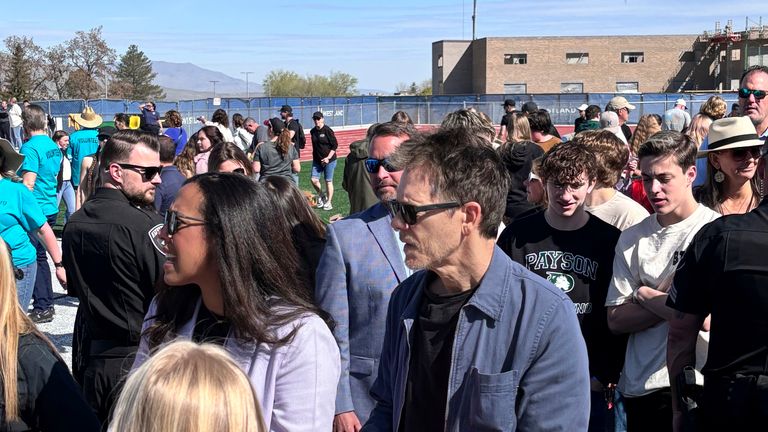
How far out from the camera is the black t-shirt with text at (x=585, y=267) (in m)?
4.35

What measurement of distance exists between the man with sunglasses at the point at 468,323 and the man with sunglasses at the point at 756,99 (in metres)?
4.52

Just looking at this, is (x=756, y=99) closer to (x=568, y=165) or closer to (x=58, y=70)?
(x=568, y=165)

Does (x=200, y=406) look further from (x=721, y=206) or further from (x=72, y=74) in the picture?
(x=72, y=74)

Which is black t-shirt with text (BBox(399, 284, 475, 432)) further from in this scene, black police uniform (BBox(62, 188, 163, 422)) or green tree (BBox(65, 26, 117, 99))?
green tree (BBox(65, 26, 117, 99))

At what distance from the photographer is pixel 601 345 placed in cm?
444

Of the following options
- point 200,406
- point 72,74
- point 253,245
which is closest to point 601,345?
point 253,245

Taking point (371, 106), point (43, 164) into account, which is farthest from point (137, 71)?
point (43, 164)

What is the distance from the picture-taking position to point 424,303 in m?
2.79

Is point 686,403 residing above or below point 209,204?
below

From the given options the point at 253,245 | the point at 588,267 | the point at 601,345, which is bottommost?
the point at 601,345

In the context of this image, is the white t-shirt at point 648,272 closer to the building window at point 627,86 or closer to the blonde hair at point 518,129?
the blonde hair at point 518,129

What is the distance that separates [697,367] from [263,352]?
87.1 inches

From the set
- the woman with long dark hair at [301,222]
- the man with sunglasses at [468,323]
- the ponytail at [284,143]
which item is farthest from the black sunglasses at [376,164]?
the ponytail at [284,143]

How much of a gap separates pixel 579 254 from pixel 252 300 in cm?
209
